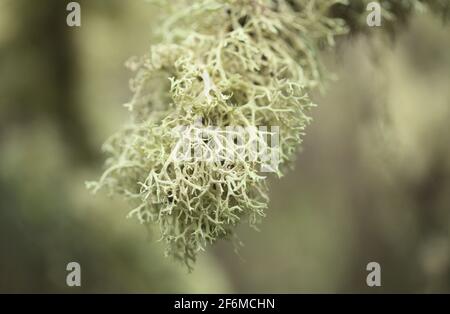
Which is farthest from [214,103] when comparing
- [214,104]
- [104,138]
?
[104,138]

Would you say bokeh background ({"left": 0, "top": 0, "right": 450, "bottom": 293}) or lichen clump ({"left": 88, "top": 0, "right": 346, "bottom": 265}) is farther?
bokeh background ({"left": 0, "top": 0, "right": 450, "bottom": 293})

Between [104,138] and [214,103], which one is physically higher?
[104,138]

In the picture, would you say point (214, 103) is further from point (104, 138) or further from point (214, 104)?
point (104, 138)

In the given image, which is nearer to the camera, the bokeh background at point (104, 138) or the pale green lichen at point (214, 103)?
the pale green lichen at point (214, 103)

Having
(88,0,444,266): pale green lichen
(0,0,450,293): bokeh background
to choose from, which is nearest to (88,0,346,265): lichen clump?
(88,0,444,266): pale green lichen

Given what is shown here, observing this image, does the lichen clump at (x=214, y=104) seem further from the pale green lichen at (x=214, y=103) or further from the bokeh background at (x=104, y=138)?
the bokeh background at (x=104, y=138)

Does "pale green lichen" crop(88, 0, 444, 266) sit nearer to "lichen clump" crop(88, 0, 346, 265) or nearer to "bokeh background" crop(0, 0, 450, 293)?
"lichen clump" crop(88, 0, 346, 265)

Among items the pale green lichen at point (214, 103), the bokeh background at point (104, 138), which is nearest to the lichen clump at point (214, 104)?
the pale green lichen at point (214, 103)
